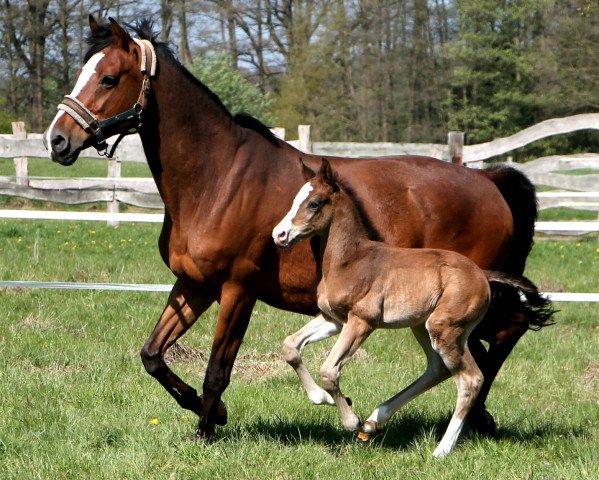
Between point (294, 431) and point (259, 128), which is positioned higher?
point (259, 128)

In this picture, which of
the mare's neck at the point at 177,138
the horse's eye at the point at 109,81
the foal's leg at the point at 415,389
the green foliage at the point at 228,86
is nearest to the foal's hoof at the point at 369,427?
the foal's leg at the point at 415,389

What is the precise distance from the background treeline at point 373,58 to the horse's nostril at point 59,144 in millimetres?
30807

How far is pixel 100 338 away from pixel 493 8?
3402 centimetres

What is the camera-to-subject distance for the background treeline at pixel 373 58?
119 ft

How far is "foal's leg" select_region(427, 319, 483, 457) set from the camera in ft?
15.5

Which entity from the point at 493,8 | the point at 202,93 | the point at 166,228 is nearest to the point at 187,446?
the point at 166,228

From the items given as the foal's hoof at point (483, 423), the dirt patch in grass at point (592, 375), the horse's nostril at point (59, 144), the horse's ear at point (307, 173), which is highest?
the horse's nostril at point (59, 144)

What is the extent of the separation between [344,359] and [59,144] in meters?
1.83

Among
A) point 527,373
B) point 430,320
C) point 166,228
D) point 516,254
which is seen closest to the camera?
point 430,320

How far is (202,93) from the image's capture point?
16.9 ft

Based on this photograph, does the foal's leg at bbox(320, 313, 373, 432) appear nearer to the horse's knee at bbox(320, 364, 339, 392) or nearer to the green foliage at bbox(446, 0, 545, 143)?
the horse's knee at bbox(320, 364, 339, 392)

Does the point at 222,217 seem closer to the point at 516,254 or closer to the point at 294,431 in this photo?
the point at 294,431

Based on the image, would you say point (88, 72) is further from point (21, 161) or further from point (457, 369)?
point (21, 161)

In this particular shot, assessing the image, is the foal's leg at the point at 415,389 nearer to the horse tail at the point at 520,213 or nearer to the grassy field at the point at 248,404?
the grassy field at the point at 248,404
